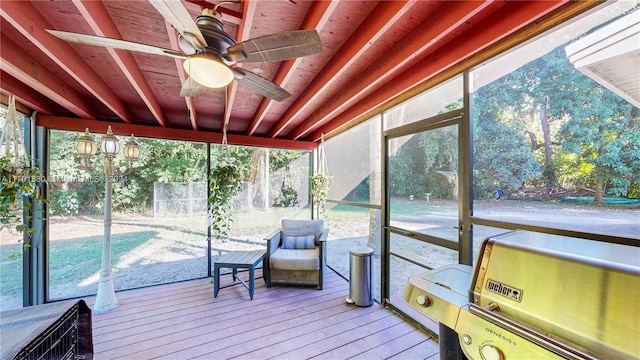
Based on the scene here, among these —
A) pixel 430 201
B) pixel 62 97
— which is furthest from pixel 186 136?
pixel 430 201

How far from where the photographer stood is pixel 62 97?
2.28m

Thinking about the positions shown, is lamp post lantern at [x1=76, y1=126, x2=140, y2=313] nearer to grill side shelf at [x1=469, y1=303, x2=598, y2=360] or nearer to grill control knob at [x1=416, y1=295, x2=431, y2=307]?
grill control knob at [x1=416, y1=295, x2=431, y2=307]

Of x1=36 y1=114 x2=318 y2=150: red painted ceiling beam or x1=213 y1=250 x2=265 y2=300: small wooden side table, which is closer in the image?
x1=36 y1=114 x2=318 y2=150: red painted ceiling beam

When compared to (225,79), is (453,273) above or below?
below

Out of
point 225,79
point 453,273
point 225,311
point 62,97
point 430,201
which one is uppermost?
point 62,97

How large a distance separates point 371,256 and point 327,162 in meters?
2.08

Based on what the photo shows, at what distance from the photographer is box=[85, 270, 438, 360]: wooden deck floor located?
202cm

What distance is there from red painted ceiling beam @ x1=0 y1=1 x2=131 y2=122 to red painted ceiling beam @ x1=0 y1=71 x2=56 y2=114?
0.68m

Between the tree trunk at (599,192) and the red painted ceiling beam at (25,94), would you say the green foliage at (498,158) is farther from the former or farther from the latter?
the red painted ceiling beam at (25,94)

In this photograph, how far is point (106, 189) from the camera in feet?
9.39

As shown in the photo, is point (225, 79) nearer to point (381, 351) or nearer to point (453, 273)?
point (453, 273)

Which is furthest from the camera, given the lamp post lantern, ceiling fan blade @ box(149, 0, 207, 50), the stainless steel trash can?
the stainless steel trash can

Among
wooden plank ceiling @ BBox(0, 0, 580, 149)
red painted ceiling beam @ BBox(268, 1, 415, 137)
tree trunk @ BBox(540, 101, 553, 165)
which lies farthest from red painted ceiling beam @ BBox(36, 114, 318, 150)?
tree trunk @ BBox(540, 101, 553, 165)

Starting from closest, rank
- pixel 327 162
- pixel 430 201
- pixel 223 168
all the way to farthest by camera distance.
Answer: pixel 430 201 → pixel 223 168 → pixel 327 162
